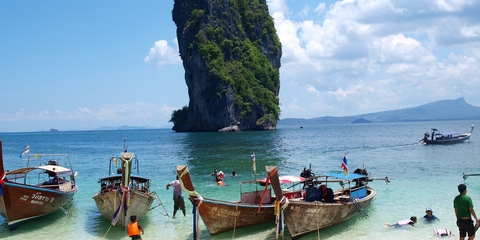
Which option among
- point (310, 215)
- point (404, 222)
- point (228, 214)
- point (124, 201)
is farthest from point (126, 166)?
point (404, 222)

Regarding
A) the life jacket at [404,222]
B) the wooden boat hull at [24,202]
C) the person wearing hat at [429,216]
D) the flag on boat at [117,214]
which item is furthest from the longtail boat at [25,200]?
the person wearing hat at [429,216]

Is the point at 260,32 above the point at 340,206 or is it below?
above

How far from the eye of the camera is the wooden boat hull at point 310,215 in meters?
12.3

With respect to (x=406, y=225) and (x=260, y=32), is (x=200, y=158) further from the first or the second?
(x=260, y=32)

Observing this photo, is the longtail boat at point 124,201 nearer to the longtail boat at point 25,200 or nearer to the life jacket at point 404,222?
the longtail boat at point 25,200

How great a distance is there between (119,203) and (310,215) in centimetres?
631

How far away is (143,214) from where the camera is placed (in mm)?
14812

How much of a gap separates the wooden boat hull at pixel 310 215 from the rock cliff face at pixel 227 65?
81.8 m

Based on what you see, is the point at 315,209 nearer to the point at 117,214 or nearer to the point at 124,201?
A: the point at 124,201

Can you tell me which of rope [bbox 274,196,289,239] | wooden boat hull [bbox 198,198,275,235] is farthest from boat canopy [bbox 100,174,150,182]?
rope [bbox 274,196,289,239]

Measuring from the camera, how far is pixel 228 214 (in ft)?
42.2

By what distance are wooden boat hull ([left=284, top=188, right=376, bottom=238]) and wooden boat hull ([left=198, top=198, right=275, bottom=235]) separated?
133 cm

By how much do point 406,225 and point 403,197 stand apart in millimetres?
5270

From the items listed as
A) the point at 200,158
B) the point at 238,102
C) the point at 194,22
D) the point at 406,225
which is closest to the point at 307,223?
the point at 406,225
